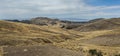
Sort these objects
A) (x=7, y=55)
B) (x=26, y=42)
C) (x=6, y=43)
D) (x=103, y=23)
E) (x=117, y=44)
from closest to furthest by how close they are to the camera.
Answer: (x=7, y=55) → (x=6, y=43) → (x=26, y=42) → (x=117, y=44) → (x=103, y=23)

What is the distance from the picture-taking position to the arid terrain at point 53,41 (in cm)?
3578

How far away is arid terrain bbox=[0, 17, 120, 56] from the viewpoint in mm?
35781

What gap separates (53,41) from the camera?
209 ft

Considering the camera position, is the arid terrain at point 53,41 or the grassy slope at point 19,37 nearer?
the arid terrain at point 53,41

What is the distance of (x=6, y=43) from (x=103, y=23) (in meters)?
103

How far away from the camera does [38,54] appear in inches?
1288

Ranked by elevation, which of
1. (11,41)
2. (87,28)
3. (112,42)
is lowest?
(87,28)

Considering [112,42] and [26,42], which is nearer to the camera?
[26,42]

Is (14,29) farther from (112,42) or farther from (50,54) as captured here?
(50,54)

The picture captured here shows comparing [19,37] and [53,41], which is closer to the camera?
[19,37]

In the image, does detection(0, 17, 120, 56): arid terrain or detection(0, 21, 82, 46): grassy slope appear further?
detection(0, 21, 82, 46): grassy slope

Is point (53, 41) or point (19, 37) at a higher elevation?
point (19, 37)

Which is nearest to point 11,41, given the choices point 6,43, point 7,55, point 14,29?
point 6,43

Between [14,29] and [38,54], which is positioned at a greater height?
[38,54]
